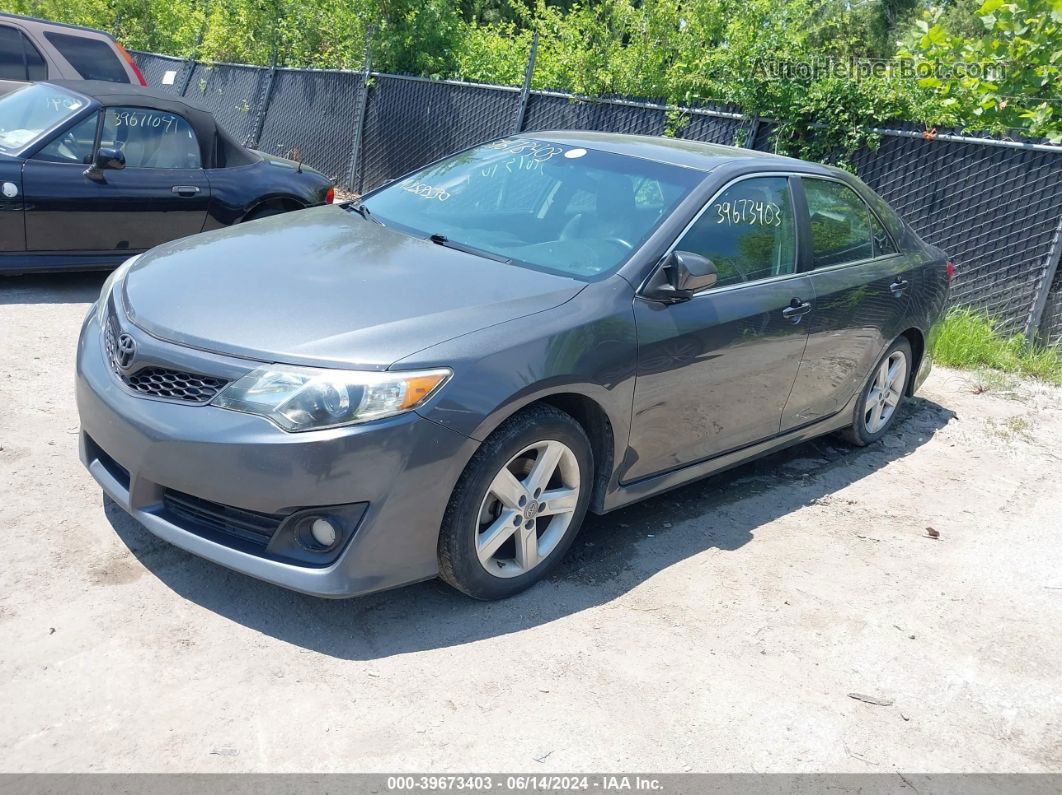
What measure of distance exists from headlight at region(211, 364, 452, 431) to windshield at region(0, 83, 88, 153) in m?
4.81

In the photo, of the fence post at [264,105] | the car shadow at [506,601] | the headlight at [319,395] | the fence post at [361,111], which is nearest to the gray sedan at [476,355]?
the headlight at [319,395]

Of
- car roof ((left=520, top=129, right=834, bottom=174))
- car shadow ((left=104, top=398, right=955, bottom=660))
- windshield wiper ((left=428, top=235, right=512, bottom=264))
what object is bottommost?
car shadow ((left=104, top=398, right=955, bottom=660))

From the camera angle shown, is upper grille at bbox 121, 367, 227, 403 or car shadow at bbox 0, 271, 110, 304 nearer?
upper grille at bbox 121, 367, 227, 403

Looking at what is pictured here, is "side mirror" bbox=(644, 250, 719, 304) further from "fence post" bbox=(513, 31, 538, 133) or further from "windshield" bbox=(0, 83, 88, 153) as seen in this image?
"fence post" bbox=(513, 31, 538, 133)

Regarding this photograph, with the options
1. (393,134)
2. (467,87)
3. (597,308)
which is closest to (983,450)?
(597,308)

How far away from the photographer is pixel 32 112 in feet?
24.8

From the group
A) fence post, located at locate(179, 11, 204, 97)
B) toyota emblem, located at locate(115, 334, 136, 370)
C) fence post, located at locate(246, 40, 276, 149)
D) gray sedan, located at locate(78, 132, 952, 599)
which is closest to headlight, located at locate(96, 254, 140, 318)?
gray sedan, located at locate(78, 132, 952, 599)

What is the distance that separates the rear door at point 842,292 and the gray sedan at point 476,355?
0.02 m

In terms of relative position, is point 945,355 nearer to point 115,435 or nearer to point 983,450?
point 983,450

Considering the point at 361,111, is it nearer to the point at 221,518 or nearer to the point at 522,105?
the point at 522,105

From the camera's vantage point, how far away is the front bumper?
3.34m

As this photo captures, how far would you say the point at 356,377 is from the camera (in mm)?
3393

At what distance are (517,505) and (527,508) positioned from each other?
64 millimetres
